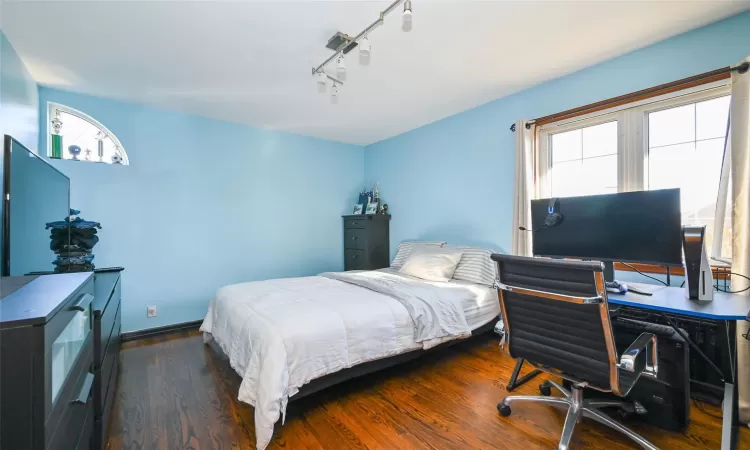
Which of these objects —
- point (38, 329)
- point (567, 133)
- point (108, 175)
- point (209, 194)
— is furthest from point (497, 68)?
point (108, 175)

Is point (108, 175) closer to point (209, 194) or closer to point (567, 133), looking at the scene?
point (209, 194)

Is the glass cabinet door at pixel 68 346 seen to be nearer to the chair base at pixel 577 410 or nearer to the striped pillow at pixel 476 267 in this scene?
the chair base at pixel 577 410

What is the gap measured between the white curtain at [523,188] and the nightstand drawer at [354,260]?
202cm

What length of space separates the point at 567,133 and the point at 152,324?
4.46 meters

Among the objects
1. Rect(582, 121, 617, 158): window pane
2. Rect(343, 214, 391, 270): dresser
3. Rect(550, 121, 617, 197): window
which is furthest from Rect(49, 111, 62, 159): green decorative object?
Rect(582, 121, 617, 158): window pane

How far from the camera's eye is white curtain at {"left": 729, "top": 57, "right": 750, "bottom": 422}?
1.78 m

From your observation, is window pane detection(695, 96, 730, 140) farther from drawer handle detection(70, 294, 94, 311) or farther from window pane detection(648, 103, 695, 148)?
drawer handle detection(70, 294, 94, 311)

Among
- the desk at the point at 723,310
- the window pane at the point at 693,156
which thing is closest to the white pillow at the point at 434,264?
the desk at the point at 723,310

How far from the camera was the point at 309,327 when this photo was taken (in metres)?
1.86

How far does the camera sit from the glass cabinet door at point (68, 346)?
91 cm

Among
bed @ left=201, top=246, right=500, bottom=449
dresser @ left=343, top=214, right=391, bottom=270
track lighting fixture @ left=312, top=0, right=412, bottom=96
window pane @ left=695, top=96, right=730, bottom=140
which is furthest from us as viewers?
dresser @ left=343, top=214, right=391, bottom=270

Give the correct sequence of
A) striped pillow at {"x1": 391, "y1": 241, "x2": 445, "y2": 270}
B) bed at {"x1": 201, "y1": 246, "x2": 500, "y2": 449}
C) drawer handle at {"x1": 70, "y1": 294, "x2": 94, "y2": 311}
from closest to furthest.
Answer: drawer handle at {"x1": 70, "y1": 294, "x2": 94, "y2": 311}
bed at {"x1": 201, "y1": 246, "x2": 500, "y2": 449}
striped pillow at {"x1": 391, "y1": 241, "x2": 445, "y2": 270}

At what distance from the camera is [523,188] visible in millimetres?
2865

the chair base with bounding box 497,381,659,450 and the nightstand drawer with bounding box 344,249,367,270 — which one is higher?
the nightstand drawer with bounding box 344,249,367,270
